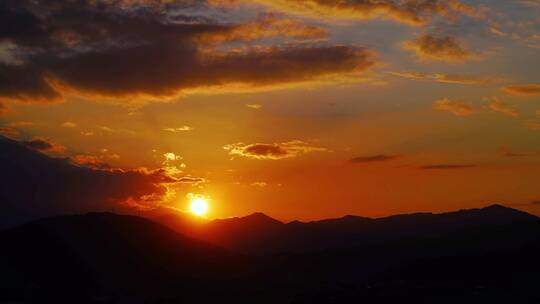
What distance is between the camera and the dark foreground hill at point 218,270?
353ft

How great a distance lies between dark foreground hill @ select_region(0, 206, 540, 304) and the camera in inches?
4237

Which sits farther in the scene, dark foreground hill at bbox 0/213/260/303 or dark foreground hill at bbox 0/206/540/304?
dark foreground hill at bbox 0/213/260/303

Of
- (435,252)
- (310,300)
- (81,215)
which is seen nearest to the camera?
(310,300)

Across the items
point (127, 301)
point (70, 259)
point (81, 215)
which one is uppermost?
point (81, 215)

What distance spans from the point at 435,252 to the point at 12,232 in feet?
391

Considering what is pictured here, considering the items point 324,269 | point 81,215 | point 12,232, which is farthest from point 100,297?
point 324,269

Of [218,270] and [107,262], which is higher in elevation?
[107,262]

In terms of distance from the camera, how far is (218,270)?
181750 millimetres

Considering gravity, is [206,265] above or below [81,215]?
below

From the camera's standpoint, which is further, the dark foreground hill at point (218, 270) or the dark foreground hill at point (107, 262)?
the dark foreground hill at point (107, 262)

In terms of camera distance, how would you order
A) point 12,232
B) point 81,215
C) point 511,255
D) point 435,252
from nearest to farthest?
point 511,255
point 12,232
point 81,215
point 435,252

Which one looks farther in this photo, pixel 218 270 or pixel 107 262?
pixel 218 270

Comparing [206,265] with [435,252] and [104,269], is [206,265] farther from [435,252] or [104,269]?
[435,252]

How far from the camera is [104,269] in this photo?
15325 cm
